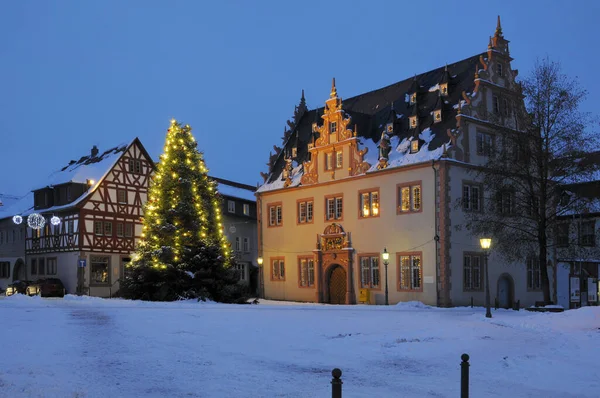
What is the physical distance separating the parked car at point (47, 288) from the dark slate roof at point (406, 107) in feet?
59.6

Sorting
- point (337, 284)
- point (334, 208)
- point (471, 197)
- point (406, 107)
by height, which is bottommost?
point (337, 284)

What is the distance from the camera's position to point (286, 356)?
15.5 m

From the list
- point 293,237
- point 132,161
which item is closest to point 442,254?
point 293,237

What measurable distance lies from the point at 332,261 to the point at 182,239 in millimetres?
11403

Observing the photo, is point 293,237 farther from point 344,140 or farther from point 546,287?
point 546,287

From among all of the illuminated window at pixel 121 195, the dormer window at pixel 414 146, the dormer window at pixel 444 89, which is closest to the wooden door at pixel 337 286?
the dormer window at pixel 414 146

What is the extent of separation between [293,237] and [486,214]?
14.9m

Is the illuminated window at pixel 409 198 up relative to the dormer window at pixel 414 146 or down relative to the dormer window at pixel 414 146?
down

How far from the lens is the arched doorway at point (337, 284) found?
45.7 meters

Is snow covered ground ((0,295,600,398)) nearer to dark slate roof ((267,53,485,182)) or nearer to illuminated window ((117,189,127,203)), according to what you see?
dark slate roof ((267,53,485,182))

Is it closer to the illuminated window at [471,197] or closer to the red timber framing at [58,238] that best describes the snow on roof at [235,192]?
the red timber framing at [58,238]

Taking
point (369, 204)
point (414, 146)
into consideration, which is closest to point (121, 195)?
point (369, 204)

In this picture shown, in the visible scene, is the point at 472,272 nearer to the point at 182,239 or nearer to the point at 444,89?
the point at 444,89

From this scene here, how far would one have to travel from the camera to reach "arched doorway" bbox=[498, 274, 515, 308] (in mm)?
42062
